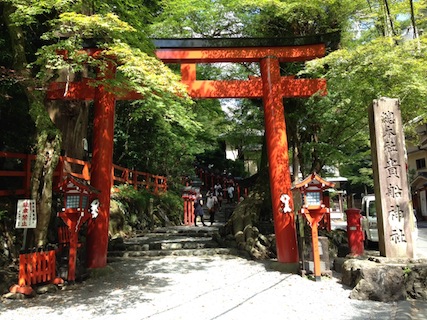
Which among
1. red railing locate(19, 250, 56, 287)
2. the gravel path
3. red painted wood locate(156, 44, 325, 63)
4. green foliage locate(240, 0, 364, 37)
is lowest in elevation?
the gravel path

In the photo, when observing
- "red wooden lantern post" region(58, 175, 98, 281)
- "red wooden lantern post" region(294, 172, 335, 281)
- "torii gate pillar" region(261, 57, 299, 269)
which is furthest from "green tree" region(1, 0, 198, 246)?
"red wooden lantern post" region(294, 172, 335, 281)

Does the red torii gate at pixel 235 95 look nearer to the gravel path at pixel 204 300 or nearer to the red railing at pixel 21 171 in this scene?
the gravel path at pixel 204 300

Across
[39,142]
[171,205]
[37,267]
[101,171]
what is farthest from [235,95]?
[171,205]

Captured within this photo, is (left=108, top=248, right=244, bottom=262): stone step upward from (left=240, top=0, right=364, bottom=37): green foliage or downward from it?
downward

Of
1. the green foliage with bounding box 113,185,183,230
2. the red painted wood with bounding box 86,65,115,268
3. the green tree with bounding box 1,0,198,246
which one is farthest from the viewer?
the green foliage with bounding box 113,185,183,230

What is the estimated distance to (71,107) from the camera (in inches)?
410

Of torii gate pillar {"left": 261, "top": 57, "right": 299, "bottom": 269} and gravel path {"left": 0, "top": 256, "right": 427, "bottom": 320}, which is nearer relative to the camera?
gravel path {"left": 0, "top": 256, "right": 427, "bottom": 320}

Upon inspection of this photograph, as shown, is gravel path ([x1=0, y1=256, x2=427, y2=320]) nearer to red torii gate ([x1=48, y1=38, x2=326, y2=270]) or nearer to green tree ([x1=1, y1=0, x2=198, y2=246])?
red torii gate ([x1=48, y1=38, x2=326, y2=270])

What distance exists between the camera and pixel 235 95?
9391 millimetres

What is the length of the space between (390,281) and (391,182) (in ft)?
7.31

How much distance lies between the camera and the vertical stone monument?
7.08 meters

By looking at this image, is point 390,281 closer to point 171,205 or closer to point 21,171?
point 21,171

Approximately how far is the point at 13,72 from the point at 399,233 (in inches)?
Answer: 364

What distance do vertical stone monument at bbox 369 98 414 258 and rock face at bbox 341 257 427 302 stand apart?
1.96 ft
